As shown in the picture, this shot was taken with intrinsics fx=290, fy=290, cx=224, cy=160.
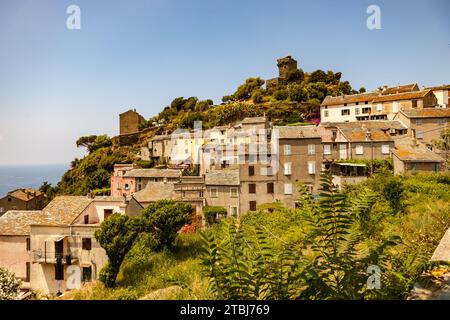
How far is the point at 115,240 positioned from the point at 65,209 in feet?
22.0

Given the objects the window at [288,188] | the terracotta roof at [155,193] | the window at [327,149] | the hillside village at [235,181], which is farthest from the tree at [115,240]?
the window at [327,149]

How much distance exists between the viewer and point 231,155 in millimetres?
28594

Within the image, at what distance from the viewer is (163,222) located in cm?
1598

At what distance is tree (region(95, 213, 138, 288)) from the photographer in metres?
13.4

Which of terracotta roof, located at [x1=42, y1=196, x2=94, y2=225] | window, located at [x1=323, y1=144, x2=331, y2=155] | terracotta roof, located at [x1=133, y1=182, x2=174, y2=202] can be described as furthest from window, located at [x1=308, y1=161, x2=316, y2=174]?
terracotta roof, located at [x1=42, y1=196, x2=94, y2=225]

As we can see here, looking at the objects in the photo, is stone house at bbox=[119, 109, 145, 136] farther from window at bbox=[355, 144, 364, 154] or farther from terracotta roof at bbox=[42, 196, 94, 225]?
window at bbox=[355, 144, 364, 154]

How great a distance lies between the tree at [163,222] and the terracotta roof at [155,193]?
5.81m

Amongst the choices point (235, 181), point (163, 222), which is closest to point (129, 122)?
point (235, 181)

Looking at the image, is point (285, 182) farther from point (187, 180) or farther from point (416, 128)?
point (416, 128)

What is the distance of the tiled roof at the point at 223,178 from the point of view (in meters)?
22.4

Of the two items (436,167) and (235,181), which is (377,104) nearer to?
(436,167)

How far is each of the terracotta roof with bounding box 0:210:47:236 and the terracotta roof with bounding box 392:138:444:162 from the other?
992 inches

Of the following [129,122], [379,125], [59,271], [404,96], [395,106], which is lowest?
[59,271]
